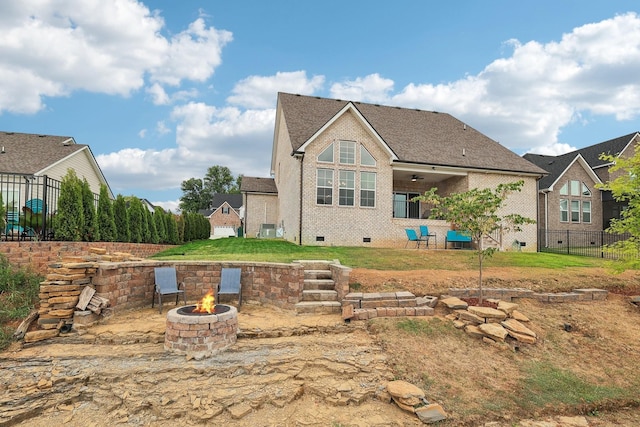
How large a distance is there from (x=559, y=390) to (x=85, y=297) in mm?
9242

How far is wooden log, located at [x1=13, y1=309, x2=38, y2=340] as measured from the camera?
6.25 metres

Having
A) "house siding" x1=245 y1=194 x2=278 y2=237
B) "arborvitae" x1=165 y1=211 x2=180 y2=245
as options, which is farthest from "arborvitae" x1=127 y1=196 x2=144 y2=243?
"house siding" x1=245 y1=194 x2=278 y2=237

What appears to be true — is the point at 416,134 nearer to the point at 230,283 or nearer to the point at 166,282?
the point at 230,283

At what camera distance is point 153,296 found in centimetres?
810

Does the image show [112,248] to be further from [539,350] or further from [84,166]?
[84,166]

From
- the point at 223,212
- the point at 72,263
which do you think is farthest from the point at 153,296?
the point at 223,212

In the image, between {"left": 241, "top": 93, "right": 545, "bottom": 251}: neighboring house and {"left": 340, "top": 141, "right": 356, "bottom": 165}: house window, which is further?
{"left": 340, "top": 141, "right": 356, "bottom": 165}: house window

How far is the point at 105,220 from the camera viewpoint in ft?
35.6

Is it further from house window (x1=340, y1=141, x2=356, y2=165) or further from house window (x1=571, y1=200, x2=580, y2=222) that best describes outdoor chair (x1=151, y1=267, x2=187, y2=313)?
house window (x1=571, y1=200, x2=580, y2=222)

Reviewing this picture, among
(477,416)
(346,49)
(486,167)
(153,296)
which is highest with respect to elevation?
(346,49)

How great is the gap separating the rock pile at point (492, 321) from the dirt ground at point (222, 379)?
33 cm

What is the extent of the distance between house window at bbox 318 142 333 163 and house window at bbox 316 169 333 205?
0.51 metres

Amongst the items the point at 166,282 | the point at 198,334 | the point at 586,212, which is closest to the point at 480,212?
the point at 198,334

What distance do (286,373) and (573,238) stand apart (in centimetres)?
2582
